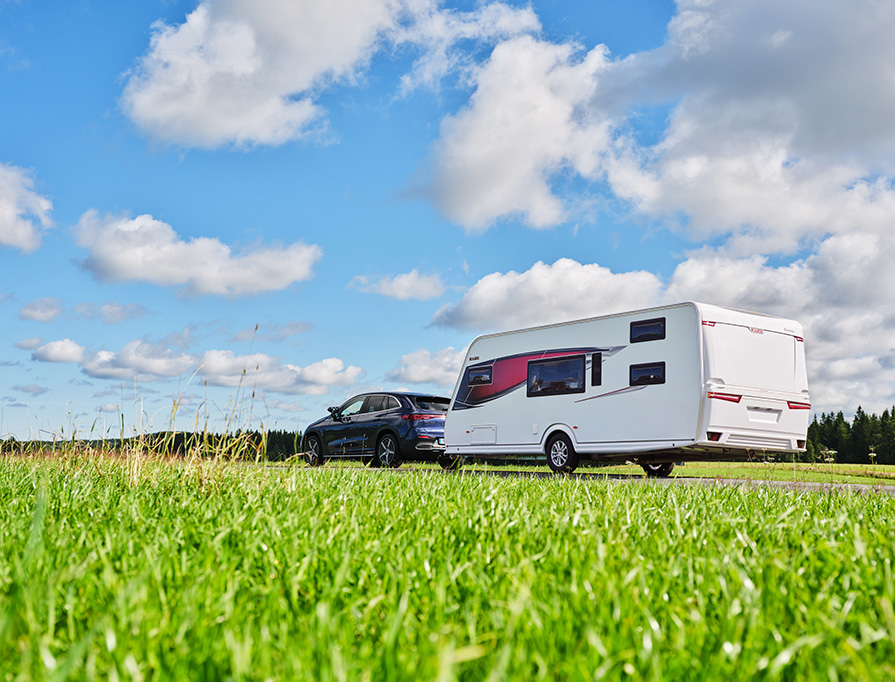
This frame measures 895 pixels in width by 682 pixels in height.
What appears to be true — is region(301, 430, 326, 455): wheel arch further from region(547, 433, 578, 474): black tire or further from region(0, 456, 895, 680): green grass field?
region(0, 456, 895, 680): green grass field

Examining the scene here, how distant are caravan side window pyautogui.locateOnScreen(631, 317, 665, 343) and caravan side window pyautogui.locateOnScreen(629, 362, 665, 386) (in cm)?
45

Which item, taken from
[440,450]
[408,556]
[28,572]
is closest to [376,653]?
[408,556]

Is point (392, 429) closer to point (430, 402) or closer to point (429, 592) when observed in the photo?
point (430, 402)

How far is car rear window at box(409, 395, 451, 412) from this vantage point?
15.2 metres

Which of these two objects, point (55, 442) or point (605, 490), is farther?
point (55, 442)

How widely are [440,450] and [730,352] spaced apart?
6520 mm

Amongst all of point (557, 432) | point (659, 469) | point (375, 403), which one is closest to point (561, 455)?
point (557, 432)

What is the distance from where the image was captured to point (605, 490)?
5777 mm

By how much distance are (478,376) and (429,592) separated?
1229 centimetres

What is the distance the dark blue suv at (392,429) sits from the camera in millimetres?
14836

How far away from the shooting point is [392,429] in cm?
1504

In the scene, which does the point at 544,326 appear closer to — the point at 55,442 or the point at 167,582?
the point at 55,442

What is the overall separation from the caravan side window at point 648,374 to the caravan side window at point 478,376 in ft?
11.6

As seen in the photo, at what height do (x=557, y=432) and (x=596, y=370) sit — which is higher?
(x=596, y=370)
